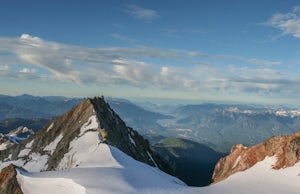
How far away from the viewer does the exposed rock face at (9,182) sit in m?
54.5

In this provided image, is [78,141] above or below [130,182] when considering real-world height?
below

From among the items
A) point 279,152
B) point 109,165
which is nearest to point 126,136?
point 109,165

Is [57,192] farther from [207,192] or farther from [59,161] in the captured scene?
[59,161]

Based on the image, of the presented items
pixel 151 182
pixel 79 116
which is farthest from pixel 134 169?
pixel 79 116

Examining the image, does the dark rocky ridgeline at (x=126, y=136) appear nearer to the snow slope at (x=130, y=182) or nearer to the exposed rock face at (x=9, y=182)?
the exposed rock face at (x=9, y=182)

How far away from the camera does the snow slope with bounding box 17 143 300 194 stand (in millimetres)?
43469

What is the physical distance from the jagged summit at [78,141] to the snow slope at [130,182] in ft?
93.2

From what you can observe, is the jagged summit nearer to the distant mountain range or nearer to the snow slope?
the distant mountain range

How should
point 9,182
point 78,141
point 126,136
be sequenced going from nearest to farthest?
point 9,182
point 78,141
point 126,136

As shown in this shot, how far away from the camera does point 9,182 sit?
187ft

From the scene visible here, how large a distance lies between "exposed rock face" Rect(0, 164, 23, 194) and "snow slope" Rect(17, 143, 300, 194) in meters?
1.14

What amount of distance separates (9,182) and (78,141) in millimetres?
→ 40745

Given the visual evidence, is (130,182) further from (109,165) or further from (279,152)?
(279,152)

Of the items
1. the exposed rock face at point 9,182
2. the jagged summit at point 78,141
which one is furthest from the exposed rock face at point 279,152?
the exposed rock face at point 9,182
